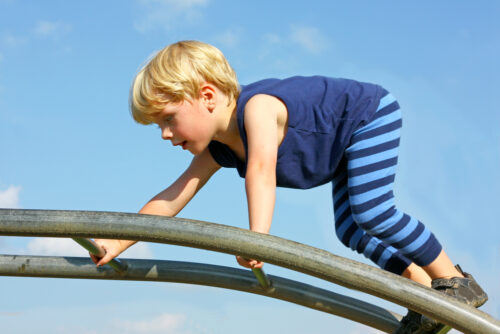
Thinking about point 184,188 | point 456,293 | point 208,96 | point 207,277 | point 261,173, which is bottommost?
point 456,293

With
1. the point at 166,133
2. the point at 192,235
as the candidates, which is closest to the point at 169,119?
the point at 166,133

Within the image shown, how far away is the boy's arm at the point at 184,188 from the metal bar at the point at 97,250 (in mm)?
264

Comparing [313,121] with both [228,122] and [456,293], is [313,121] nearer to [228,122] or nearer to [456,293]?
[228,122]

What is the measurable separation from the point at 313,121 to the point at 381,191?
0.28m

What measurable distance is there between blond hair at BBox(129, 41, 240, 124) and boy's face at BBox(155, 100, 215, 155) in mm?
20

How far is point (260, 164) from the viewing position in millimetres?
1633

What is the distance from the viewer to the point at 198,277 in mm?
1896

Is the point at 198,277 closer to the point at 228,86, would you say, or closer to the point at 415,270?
the point at 228,86

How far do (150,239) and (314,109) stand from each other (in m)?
0.80

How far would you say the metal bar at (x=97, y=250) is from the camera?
157cm

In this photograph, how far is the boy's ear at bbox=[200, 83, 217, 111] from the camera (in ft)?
Answer: 6.17

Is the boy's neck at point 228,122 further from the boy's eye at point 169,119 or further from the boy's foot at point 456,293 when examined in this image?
the boy's foot at point 456,293

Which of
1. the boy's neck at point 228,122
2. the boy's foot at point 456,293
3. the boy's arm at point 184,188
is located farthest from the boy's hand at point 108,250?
the boy's foot at point 456,293

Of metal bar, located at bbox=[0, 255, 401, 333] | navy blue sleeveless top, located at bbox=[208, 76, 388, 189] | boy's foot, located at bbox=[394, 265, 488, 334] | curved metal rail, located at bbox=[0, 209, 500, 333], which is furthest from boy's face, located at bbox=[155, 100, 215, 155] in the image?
boy's foot, located at bbox=[394, 265, 488, 334]
